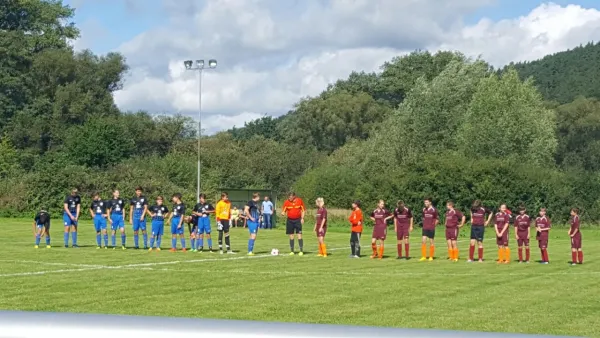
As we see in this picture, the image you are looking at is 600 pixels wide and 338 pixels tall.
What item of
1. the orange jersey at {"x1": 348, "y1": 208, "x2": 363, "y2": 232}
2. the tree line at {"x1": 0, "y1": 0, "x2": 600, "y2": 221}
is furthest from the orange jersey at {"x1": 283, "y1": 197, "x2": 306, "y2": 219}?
the tree line at {"x1": 0, "y1": 0, "x2": 600, "y2": 221}

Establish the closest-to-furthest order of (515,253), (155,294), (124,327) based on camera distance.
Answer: (124,327), (155,294), (515,253)

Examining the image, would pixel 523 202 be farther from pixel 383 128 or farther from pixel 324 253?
pixel 324 253

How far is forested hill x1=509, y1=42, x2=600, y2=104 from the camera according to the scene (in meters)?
125

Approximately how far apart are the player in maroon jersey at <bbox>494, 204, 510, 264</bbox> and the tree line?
93.0 feet

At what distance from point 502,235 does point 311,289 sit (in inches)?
435

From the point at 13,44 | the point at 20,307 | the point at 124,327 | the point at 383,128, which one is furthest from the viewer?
the point at 13,44

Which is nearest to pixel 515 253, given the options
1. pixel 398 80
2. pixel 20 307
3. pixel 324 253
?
pixel 324 253

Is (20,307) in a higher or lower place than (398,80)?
lower

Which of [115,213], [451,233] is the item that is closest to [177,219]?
[115,213]

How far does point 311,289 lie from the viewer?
18250mm

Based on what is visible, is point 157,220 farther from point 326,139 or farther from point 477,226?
point 326,139

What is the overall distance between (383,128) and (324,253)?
42.1 metres

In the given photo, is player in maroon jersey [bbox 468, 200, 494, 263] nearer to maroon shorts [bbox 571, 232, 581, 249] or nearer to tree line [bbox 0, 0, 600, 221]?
maroon shorts [bbox 571, 232, 581, 249]

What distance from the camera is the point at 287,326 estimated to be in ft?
8.13
